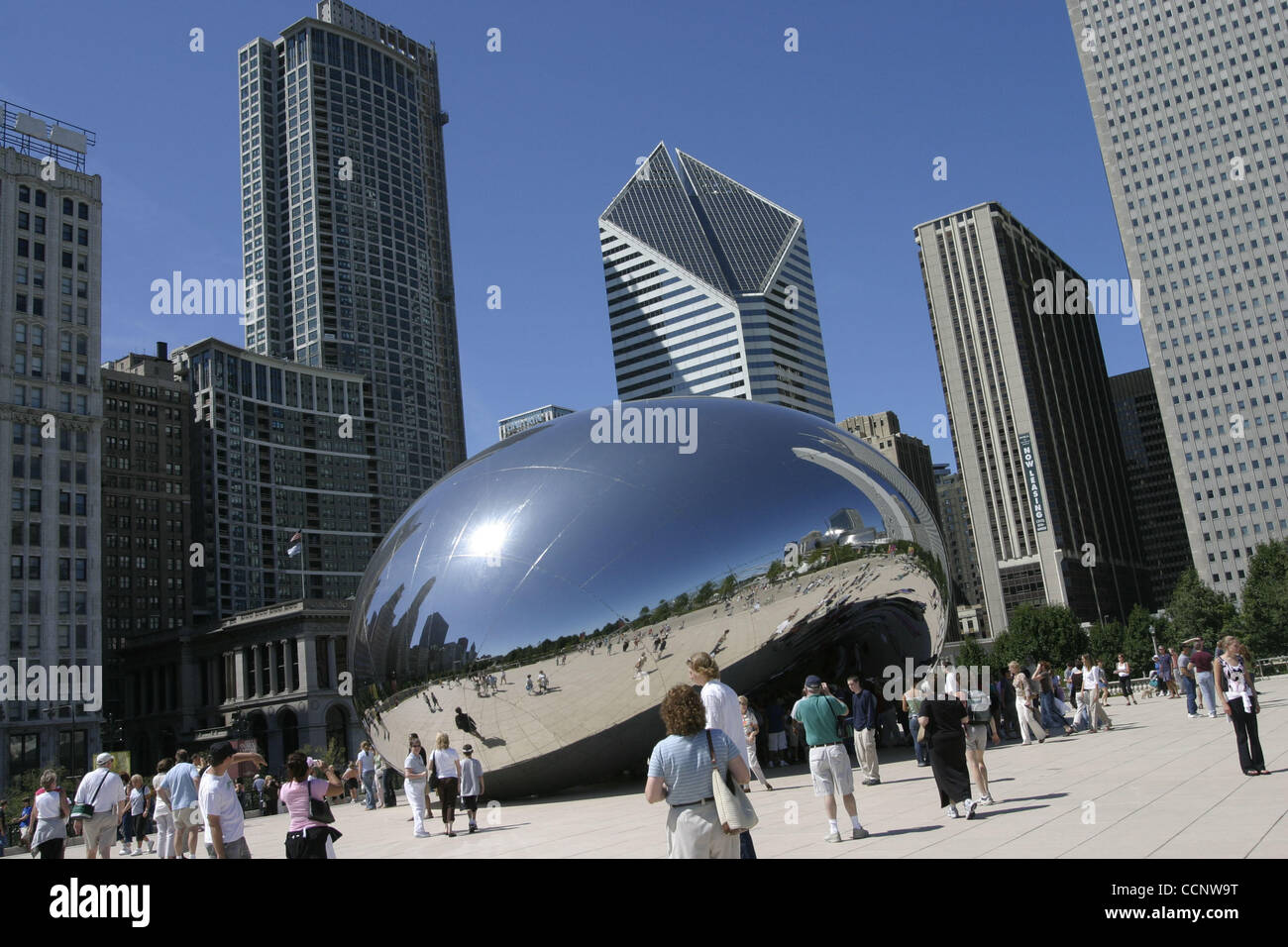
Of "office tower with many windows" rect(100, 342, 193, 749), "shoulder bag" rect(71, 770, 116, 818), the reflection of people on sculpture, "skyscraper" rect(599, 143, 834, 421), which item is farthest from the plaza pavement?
"skyscraper" rect(599, 143, 834, 421)

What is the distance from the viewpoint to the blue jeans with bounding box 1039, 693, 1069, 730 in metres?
23.8

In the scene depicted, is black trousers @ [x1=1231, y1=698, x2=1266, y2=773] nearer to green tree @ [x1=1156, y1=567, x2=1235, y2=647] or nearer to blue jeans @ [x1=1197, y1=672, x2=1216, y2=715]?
blue jeans @ [x1=1197, y1=672, x2=1216, y2=715]

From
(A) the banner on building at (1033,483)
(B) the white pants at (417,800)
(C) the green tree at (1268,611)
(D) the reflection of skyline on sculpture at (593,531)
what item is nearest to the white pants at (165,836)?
(B) the white pants at (417,800)

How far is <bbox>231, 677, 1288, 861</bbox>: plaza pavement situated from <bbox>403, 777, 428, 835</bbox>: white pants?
1.02 ft

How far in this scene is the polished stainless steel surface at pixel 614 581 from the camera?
1441 cm

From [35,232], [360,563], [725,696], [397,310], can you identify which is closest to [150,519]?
[360,563]

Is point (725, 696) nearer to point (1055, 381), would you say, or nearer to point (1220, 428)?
A: point (1220, 428)

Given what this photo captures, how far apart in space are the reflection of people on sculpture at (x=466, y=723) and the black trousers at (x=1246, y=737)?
1005 cm

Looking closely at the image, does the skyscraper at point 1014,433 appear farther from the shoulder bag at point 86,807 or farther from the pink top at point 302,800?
the pink top at point 302,800

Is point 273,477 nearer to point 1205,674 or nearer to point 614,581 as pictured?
point 1205,674

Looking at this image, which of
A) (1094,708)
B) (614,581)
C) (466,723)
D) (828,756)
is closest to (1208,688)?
(1094,708)

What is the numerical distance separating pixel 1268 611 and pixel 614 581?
3379 inches

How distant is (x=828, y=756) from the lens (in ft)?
33.4

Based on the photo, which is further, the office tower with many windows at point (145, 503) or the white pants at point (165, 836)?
the office tower with many windows at point (145, 503)
